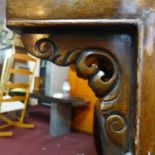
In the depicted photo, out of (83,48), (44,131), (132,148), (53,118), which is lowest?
(44,131)

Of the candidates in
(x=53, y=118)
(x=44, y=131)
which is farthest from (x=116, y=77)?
(x=44, y=131)

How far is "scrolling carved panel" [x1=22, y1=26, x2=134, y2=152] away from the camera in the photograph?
0.27m

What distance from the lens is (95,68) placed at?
0.28 meters

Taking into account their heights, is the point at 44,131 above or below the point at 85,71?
below

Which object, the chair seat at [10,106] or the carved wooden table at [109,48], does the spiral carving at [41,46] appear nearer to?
the carved wooden table at [109,48]

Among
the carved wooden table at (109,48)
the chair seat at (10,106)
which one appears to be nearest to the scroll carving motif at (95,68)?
the carved wooden table at (109,48)

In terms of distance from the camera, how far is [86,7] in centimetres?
25

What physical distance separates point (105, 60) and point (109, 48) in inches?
0.9

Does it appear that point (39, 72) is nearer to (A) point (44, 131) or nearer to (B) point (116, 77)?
(A) point (44, 131)

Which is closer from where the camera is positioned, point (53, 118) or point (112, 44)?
point (112, 44)

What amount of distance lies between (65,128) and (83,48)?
2.08 metres

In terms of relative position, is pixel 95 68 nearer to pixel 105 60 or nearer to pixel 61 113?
pixel 105 60

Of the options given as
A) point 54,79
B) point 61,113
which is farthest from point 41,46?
point 54,79

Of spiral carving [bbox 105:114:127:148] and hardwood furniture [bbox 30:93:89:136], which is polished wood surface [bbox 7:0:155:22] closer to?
spiral carving [bbox 105:114:127:148]
